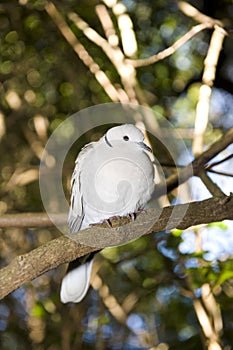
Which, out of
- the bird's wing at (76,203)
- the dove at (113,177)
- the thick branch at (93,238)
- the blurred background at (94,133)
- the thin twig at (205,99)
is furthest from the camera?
the blurred background at (94,133)

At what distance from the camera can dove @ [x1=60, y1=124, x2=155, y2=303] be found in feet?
3.17

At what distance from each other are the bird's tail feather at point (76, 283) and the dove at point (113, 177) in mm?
134

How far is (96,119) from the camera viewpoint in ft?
5.42

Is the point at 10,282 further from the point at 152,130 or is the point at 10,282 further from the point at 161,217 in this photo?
the point at 152,130

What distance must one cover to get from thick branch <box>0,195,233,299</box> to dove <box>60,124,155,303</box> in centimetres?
11

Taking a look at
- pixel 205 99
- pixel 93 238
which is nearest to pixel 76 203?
pixel 93 238

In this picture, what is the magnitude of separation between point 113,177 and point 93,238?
0.44 ft

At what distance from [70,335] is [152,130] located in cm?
87

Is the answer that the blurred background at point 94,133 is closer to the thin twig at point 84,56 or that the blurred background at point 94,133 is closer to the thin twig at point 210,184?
the thin twig at point 84,56

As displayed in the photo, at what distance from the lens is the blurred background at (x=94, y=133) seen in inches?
73.8

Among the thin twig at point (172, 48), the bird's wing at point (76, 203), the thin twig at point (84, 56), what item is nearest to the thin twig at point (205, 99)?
the thin twig at point (172, 48)

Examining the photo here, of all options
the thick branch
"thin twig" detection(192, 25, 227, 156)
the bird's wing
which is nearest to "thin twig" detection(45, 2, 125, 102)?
"thin twig" detection(192, 25, 227, 156)

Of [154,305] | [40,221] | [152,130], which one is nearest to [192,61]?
[152,130]

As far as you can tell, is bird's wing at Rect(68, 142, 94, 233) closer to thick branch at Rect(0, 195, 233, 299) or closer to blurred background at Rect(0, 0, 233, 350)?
thick branch at Rect(0, 195, 233, 299)
